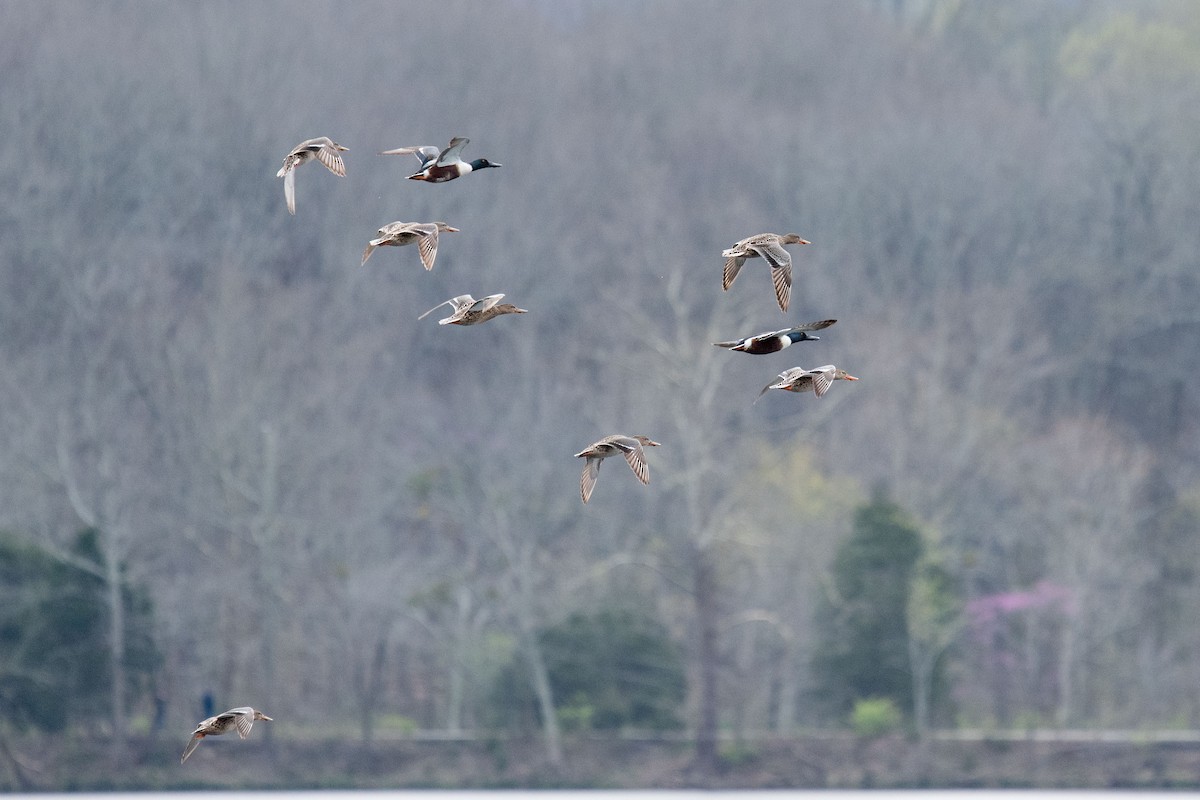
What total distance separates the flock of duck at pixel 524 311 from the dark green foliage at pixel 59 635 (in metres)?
24.1

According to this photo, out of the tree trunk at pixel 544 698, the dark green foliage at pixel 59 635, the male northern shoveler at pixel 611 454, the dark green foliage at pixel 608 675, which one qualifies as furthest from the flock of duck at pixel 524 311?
the dark green foliage at pixel 608 675

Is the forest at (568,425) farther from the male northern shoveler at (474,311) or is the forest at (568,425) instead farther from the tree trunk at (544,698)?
the male northern shoveler at (474,311)

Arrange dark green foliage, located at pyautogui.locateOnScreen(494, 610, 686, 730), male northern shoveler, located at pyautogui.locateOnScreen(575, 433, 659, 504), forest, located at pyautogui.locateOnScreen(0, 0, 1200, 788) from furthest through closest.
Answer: forest, located at pyautogui.locateOnScreen(0, 0, 1200, 788) < dark green foliage, located at pyautogui.locateOnScreen(494, 610, 686, 730) < male northern shoveler, located at pyautogui.locateOnScreen(575, 433, 659, 504)

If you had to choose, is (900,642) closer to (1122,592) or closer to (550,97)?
(1122,592)

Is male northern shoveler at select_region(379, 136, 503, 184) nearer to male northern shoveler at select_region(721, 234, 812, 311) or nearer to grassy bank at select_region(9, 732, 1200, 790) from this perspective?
male northern shoveler at select_region(721, 234, 812, 311)

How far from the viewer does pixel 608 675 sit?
46.4 metres

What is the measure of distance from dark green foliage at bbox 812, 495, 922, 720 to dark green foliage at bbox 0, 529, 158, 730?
13.2 metres

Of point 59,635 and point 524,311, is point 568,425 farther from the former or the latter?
point 524,311

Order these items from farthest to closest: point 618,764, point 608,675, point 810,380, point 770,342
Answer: point 608,675 < point 618,764 < point 770,342 < point 810,380

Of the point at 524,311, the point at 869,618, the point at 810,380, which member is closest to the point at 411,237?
the point at 524,311

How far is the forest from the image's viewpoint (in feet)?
153

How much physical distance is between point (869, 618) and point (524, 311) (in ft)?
91.6

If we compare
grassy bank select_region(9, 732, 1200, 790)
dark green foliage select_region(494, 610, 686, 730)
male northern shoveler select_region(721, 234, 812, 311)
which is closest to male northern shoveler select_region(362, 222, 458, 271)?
male northern shoveler select_region(721, 234, 812, 311)

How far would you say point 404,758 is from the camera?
45156mm
